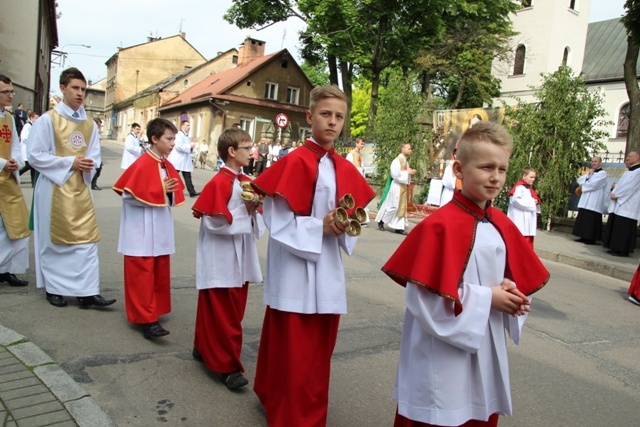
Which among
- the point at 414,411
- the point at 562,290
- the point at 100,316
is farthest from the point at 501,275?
the point at 562,290

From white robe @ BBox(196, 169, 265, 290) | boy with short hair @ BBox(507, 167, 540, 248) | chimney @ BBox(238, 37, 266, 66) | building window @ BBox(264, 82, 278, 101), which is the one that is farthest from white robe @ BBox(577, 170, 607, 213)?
chimney @ BBox(238, 37, 266, 66)

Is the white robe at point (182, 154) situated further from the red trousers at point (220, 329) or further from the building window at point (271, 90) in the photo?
the building window at point (271, 90)

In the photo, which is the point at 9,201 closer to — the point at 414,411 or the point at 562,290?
the point at 414,411

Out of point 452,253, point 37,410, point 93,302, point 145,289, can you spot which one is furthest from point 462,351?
point 93,302

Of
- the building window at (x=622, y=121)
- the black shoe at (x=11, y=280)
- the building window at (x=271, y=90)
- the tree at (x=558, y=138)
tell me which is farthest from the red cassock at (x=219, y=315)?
the building window at (x=622, y=121)

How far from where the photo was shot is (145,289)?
4699mm

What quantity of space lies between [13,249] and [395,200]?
856 centimetres

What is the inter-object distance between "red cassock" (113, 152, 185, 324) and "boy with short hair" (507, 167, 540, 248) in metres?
5.18

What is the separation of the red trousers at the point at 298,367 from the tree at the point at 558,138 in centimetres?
1308

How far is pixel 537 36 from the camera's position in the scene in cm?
4038

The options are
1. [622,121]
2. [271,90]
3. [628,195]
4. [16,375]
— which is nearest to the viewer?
[16,375]

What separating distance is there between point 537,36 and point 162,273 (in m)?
41.9

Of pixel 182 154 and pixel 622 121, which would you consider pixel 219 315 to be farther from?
pixel 622 121

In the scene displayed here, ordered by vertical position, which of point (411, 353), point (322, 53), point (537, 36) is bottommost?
point (411, 353)
